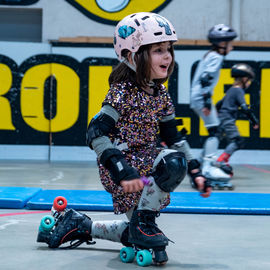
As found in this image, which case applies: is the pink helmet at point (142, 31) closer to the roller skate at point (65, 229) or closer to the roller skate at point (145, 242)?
the roller skate at point (145, 242)

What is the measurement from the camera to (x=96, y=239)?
2943mm

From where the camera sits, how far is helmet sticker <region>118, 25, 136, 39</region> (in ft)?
8.22

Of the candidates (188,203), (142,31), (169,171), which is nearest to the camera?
(169,171)

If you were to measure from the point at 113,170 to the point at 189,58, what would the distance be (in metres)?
7.33

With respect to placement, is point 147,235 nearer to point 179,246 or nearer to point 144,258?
point 144,258

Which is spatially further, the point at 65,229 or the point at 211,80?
the point at 211,80

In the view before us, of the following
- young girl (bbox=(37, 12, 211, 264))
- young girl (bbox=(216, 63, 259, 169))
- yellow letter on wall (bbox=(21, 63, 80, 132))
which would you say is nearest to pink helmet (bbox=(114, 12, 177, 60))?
young girl (bbox=(37, 12, 211, 264))

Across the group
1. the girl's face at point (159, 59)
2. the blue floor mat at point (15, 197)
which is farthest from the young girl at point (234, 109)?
the girl's face at point (159, 59)

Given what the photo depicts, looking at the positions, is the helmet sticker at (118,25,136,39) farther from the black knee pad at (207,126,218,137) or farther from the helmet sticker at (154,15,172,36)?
the black knee pad at (207,126,218,137)

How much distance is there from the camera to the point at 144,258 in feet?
7.68

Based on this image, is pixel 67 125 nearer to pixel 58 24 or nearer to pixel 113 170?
pixel 58 24

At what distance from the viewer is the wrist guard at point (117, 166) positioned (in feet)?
7.34

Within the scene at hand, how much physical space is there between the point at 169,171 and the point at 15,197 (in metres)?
2.06

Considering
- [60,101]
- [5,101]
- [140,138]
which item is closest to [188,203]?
[140,138]
